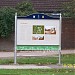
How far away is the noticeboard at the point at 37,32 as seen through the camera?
54.7ft

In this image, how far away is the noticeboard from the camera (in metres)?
16.7

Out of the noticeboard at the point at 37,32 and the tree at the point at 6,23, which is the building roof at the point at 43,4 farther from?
the noticeboard at the point at 37,32

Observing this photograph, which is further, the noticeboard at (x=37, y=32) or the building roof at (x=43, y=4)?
the building roof at (x=43, y=4)

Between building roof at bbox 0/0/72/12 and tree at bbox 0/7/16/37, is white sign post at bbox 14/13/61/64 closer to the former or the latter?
tree at bbox 0/7/16/37

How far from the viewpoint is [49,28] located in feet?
55.2

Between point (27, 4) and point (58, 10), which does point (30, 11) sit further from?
point (58, 10)

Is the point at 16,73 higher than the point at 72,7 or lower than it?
lower

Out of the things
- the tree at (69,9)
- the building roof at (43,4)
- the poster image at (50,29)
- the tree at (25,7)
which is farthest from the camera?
the building roof at (43,4)

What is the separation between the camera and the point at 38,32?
661 inches

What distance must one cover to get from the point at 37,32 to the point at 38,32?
5cm

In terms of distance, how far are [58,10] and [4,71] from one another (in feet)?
46.9

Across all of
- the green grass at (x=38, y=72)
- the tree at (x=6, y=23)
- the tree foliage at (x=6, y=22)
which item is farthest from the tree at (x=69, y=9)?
the green grass at (x=38, y=72)

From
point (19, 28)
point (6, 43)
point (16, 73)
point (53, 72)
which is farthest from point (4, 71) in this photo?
point (6, 43)

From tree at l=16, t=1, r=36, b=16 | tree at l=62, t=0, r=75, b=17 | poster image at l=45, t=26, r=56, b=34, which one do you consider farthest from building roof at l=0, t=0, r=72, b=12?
poster image at l=45, t=26, r=56, b=34
